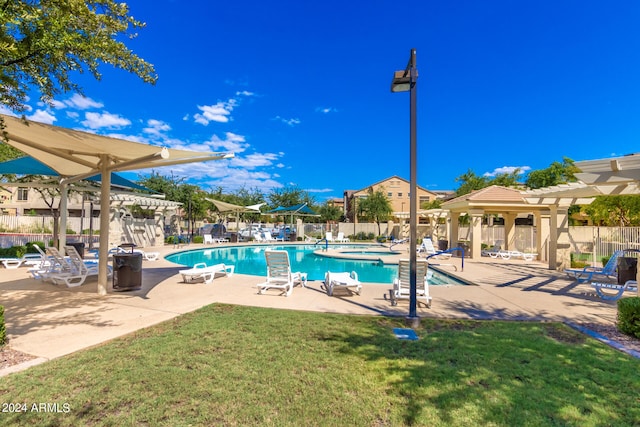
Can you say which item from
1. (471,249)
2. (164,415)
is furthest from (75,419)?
(471,249)

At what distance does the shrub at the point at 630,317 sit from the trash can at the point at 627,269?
4.23 meters

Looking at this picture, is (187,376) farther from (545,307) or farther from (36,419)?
(545,307)

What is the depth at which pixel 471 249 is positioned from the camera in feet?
49.8

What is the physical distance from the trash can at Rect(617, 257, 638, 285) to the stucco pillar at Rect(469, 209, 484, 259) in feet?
22.4

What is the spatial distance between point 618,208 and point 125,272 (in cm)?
2660

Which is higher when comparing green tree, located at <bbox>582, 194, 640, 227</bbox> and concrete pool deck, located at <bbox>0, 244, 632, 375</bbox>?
green tree, located at <bbox>582, 194, 640, 227</bbox>

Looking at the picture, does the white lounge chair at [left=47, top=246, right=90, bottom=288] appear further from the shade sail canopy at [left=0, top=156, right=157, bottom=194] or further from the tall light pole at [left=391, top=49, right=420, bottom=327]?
the tall light pole at [left=391, top=49, right=420, bottom=327]

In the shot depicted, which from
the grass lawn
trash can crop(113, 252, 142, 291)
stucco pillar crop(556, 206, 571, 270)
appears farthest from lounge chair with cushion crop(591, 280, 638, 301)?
trash can crop(113, 252, 142, 291)

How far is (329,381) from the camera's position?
9.77 ft

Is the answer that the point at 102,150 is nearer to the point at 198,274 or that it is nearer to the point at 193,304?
the point at 193,304

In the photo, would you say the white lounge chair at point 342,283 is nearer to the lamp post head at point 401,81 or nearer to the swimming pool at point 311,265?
the swimming pool at point 311,265

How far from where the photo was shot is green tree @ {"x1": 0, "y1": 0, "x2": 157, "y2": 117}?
9.68 ft

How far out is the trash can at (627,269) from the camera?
7.73 m

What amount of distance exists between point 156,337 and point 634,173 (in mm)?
7958
